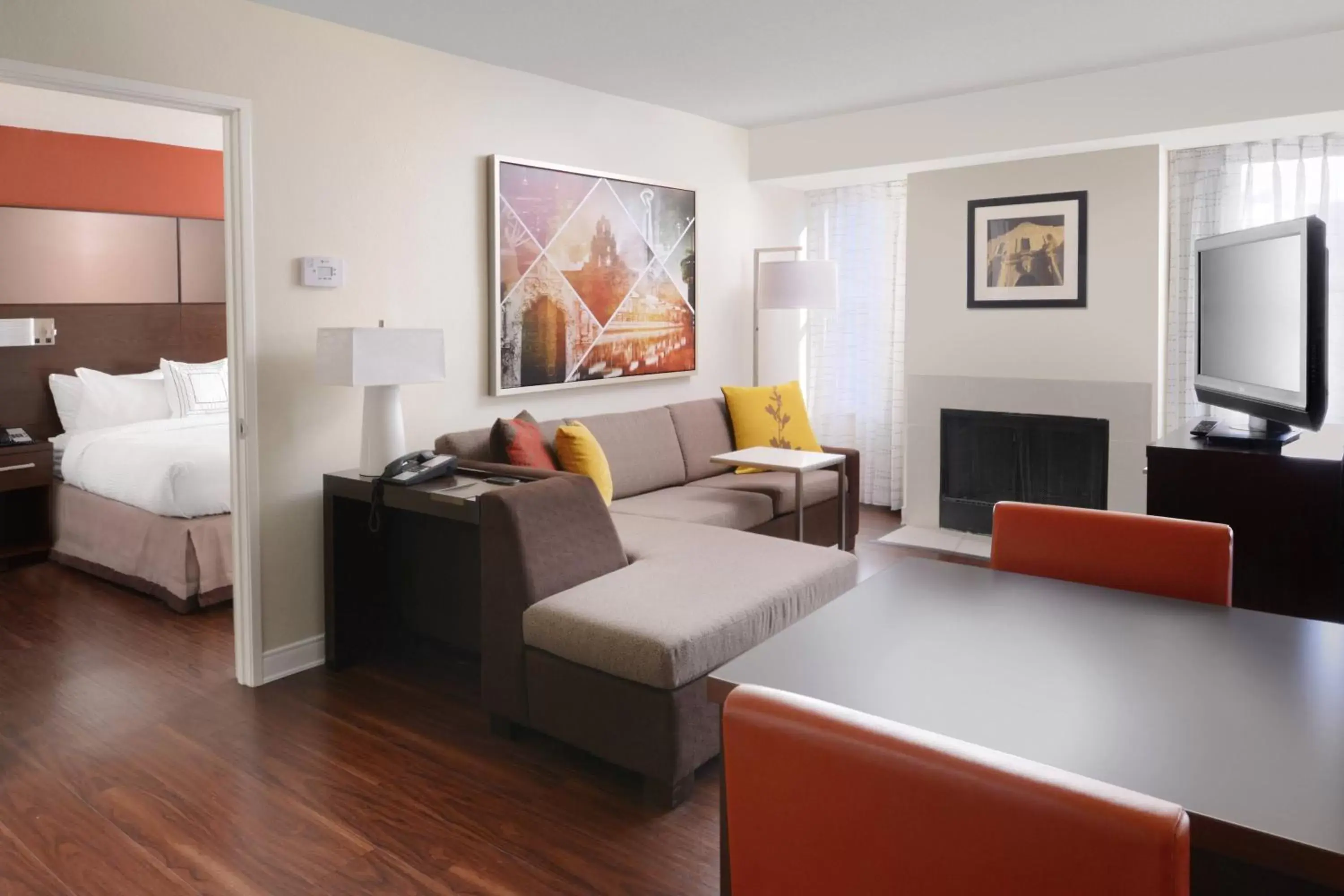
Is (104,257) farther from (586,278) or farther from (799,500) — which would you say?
(799,500)

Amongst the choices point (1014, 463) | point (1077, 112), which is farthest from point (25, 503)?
point (1077, 112)

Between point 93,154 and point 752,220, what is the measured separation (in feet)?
13.4

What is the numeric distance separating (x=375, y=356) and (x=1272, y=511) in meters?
2.82

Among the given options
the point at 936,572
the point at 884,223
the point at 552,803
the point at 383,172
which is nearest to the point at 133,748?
the point at 552,803

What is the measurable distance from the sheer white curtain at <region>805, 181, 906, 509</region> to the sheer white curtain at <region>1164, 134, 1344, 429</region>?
1.59 meters

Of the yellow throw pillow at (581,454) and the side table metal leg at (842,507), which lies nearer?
the yellow throw pillow at (581,454)

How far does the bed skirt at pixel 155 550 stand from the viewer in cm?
424

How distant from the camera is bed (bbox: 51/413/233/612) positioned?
167 inches

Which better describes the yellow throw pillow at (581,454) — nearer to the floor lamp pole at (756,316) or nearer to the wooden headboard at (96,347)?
the floor lamp pole at (756,316)

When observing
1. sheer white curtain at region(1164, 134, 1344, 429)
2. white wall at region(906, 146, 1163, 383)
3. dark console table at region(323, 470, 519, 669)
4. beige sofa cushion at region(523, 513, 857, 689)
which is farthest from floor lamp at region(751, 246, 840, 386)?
dark console table at region(323, 470, 519, 669)

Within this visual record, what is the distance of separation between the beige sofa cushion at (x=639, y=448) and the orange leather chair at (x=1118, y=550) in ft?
8.82

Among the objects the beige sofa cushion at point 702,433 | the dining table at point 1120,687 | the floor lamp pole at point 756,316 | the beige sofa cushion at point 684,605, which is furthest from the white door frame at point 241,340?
the floor lamp pole at point 756,316

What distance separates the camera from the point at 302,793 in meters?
2.66

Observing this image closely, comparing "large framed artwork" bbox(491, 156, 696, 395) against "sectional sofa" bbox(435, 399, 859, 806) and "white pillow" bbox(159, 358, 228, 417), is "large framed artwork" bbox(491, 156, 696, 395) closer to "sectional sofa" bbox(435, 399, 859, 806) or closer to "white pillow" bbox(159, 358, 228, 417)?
"sectional sofa" bbox(435, 399, 859, 806)
